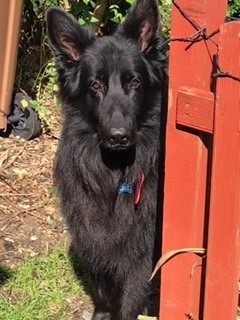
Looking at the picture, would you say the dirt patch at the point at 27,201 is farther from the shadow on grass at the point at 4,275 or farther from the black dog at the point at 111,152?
the black dog at the point at 111,152

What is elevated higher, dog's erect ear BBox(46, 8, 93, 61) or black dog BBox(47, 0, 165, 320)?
dog's erect ear BBox(46, 8, 93, 61)

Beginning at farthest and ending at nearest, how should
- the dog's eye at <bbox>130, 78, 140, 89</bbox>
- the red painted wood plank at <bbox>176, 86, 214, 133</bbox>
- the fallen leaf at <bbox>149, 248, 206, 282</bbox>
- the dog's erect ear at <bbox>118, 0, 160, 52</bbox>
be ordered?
the dog's eye at <bbox>130, 78, 140, 89</bbox>, the dog's erect ear at <bbox>118, 0, 160, 52</bbox>, the fallen leaf at <bbox>149, 248, 206, 282</bbox>, the red painted wood plank at <bbox>176, 86, 214, 133</bbox>

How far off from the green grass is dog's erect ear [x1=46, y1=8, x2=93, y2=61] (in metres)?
1.46

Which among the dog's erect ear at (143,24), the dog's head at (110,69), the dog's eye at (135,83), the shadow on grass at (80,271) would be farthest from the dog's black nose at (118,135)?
the shadow on grass at (80,271)

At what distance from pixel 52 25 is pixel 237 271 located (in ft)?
5.44

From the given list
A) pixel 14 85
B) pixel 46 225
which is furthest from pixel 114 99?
pixel 14 85

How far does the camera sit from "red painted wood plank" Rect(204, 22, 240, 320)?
188 centimetres

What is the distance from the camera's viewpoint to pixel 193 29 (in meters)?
1.95

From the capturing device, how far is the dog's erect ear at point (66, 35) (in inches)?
118

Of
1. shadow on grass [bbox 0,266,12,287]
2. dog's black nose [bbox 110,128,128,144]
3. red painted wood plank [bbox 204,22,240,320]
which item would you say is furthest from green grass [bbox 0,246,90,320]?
red painted wood plank [bbox 204,22,240,320]

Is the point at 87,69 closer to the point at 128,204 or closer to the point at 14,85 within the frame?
the point at 128,204

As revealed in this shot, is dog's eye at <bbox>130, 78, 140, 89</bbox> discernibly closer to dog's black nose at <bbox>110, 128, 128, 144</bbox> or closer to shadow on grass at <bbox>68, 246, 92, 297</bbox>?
dog's black nose at <bbox>110, 128, 128, 144</bbox>

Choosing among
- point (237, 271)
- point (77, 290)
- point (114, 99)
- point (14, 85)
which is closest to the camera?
point (237, 271)

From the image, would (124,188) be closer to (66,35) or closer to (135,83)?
(135,83)
